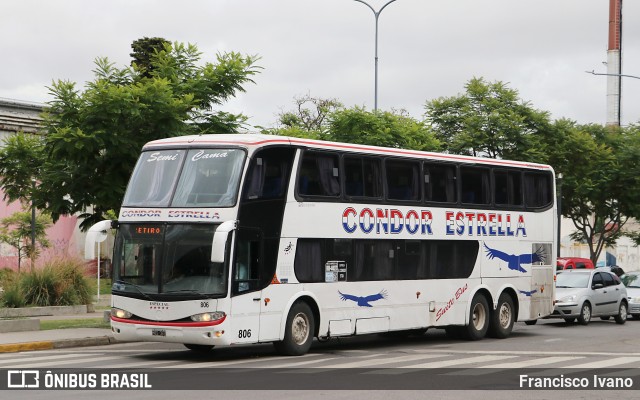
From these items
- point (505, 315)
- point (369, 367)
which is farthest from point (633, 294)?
point (369, 367)

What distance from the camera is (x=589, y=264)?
163 feet

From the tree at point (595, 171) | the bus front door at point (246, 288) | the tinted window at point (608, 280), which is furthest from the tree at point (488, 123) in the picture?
the bus front door at point (246, 288)

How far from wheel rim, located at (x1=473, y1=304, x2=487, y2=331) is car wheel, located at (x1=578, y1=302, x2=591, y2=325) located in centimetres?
694

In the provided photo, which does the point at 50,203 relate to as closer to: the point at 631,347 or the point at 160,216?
the point at 160,216

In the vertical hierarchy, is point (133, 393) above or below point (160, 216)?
below

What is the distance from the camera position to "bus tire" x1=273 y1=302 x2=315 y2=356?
63.1 feet

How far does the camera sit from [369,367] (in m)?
17.4

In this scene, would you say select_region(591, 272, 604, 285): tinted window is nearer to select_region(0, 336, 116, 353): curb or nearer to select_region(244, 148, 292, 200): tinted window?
select_region(244, 148, 292, 200): tinted window

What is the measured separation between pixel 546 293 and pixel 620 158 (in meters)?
27.3

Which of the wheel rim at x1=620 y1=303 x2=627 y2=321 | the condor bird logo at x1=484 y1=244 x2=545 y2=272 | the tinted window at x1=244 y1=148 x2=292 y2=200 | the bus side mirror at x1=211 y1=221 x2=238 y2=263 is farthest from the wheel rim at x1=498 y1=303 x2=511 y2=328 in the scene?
the bus side mirror at x1=211 y1=221 x2=238 y2=263

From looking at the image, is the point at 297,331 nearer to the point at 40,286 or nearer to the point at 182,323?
the point at 182,323

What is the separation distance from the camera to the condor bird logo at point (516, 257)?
24578 mm

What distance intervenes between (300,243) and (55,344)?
5664mm

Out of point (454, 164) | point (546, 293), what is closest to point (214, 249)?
point (454, 164)
